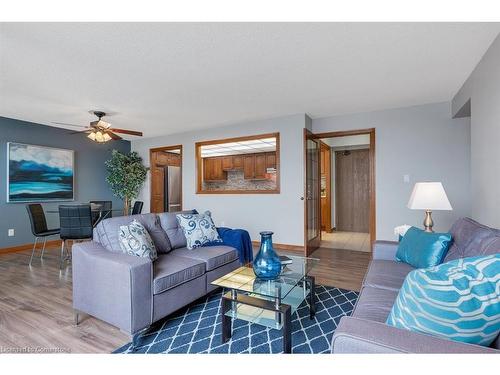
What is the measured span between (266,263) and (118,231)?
1.26m

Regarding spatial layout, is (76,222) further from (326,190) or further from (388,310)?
(326,190)

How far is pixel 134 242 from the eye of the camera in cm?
204

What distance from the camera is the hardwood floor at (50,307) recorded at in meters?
1.80

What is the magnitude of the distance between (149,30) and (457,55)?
8.98ft

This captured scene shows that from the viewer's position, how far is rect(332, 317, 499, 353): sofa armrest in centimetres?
84

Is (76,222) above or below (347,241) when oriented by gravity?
above

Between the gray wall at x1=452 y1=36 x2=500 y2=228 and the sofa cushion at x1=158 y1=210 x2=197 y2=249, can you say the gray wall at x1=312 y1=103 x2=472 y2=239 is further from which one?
the sofa cushion at x1=158 y1=210 x2=197 y2=249

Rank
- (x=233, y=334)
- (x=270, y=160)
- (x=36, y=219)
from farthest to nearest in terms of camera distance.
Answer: (x=270, y=160), (x=36, y=219), (x=233, y=334)

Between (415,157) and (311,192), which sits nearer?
(415,157)

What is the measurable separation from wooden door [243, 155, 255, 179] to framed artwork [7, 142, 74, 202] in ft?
12.9

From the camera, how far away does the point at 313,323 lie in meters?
2.04

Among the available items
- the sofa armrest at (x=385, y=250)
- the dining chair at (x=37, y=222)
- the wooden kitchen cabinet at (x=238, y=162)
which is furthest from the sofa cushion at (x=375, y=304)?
the wooden kitchen cabinet at (x=238, y=162)

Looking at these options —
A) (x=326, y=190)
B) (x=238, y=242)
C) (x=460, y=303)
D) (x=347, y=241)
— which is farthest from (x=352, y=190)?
(x=460, y=303)
